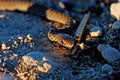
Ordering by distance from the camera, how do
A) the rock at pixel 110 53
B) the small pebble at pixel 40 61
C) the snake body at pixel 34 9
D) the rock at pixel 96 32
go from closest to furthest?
the small pebble at pixel 40 61 → the rock at pixel 110 53 → the rock at pixel 96 32 → the snake body at pixel 34 9

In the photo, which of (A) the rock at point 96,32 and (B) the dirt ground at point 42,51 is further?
(A) the rock at point 96,32

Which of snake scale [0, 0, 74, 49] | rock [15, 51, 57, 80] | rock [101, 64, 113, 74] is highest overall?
snake scale [0, 0, 74, 49]

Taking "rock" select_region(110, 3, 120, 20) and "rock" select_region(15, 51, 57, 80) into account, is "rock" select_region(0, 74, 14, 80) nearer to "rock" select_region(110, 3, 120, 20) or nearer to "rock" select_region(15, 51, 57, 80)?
"rock" select_region(15, 51, 57, 80)

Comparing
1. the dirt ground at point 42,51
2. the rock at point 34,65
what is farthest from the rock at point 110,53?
the rock at point 34,65

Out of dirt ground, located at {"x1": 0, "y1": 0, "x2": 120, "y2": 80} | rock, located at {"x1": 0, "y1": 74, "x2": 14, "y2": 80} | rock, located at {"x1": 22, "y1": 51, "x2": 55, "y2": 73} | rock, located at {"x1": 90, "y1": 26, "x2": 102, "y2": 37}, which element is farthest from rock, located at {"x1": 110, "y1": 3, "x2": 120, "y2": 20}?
rock, located at {"x1": 0, "y1": 74, "x2": 14, "y2": 80}

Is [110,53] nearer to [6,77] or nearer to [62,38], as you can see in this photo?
[62,38]

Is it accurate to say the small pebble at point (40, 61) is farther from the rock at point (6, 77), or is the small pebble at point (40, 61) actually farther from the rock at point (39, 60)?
the rock at point (6, 77)
